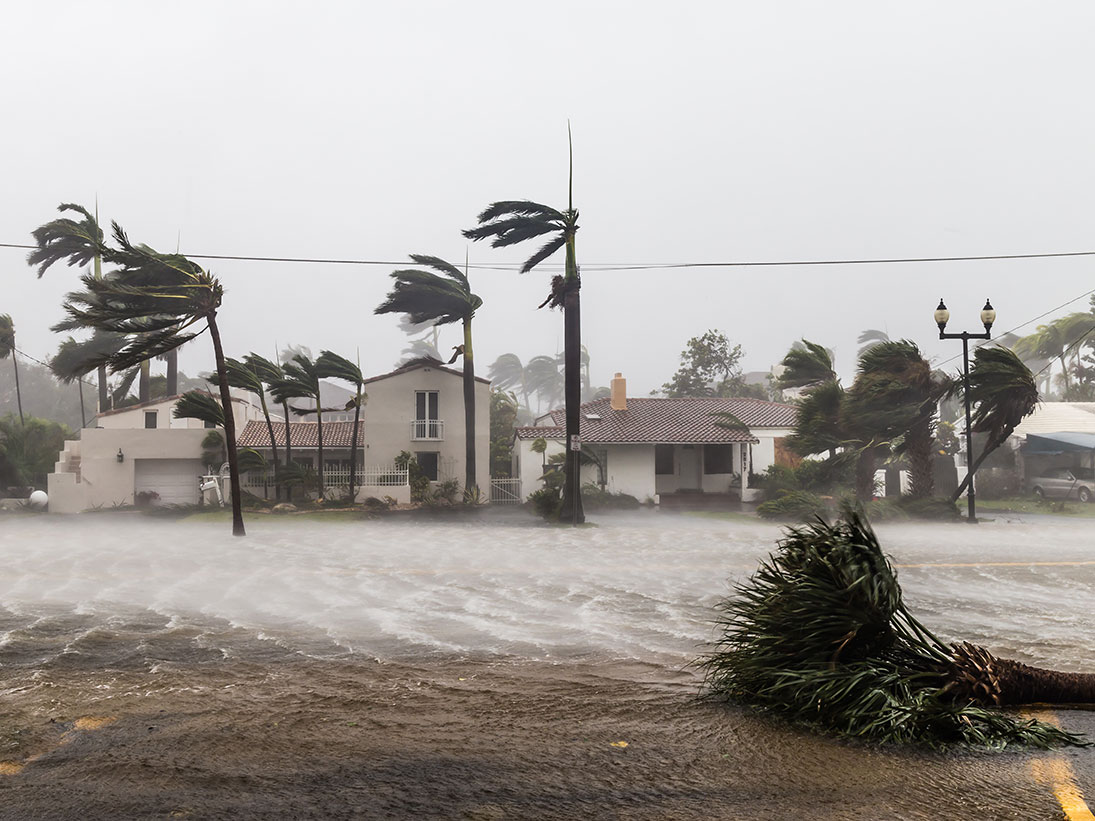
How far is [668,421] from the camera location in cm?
3709

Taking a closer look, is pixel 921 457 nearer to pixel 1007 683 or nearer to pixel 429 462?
pixel 429 462

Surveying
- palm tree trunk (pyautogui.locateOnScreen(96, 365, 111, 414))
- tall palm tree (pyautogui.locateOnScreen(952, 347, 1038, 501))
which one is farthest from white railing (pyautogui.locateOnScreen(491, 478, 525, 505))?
palm tree trunk (pyautogui.locateOnScreen(96, 365, 111, 414))

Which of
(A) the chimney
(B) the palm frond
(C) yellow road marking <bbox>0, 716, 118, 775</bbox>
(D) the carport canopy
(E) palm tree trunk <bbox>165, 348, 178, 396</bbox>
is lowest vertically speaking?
(C) yellow road marking <bbox>0, 716, 118, 775</bbox>

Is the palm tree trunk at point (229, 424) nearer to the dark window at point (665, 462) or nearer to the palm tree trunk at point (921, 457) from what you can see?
the dark window at point (665, 462)

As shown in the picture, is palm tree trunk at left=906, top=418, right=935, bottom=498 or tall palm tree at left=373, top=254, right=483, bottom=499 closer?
palm tree trunk at left=906, top=418, right=935, bottom=498

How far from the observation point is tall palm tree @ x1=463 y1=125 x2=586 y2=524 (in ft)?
90.1

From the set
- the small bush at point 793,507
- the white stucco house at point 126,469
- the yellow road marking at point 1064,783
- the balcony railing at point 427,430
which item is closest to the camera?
the yellow road marking at point 1064,783

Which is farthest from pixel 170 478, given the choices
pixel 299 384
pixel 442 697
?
pixel 442 697

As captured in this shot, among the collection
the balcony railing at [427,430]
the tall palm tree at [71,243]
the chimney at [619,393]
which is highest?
the tall palm tree at [71,243]

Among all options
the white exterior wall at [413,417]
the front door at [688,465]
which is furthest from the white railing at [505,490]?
the front door at [688,465]

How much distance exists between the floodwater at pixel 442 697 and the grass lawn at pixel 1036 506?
1452 centimetres

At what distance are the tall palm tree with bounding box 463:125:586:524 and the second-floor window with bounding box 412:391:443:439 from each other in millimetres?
9184

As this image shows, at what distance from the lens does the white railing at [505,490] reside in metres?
35.6

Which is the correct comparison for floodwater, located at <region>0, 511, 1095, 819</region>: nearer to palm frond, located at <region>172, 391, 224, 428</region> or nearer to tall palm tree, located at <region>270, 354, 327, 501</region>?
palm frond, located at <region>172, 391, 224, 428</region>
